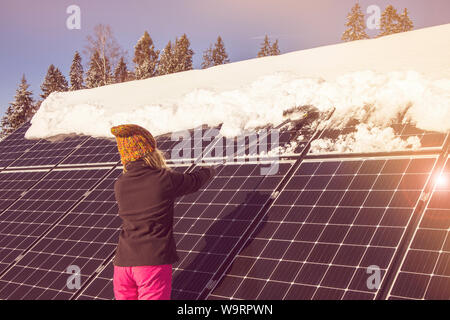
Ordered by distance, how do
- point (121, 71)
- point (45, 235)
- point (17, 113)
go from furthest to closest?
point (121, 71)
point (17, 113)
point (45, 235)

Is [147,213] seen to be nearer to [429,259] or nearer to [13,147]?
[429,259]

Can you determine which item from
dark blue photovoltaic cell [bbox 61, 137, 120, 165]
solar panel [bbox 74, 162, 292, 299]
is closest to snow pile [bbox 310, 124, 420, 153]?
solar panel [bbox 74, 162, 292, 299]

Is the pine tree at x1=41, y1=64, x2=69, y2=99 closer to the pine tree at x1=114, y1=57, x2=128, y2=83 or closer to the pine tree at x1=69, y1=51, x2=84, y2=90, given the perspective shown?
the pine tree at x1=69, y1=51, x2=84, y2=90

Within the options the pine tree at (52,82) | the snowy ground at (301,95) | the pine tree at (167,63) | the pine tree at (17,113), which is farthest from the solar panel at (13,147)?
the pine tree at (52,82)

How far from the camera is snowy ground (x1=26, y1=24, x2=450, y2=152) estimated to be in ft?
24.4

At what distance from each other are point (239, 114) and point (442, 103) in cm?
414

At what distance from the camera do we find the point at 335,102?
8555mm

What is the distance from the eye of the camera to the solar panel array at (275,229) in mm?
5201

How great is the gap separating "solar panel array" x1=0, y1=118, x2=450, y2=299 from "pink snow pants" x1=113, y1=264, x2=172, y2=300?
4.36 feet

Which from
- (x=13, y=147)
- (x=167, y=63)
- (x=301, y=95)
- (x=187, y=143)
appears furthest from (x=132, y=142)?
(x=167, y=63)

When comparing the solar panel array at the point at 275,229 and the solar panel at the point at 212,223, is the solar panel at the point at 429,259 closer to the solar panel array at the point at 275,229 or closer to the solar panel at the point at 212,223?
the solar panel array at the point at 275,229

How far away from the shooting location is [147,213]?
4555 millimetres

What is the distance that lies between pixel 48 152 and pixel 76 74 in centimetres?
7346
